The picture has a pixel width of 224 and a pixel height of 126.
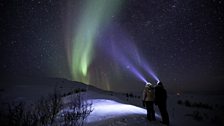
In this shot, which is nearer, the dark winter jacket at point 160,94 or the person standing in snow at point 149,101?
the person standing in snow at point 149,101

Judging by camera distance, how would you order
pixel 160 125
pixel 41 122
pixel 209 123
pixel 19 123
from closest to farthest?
pixel 19 123
pixel 41 122
pixel 160 125
pixel 209 123

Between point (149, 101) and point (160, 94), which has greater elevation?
point (160, 94)

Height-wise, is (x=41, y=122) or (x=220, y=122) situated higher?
(x=41, y=122)

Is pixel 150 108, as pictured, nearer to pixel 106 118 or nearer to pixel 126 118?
pixel 126 118

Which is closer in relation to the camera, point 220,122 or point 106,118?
point 106,118

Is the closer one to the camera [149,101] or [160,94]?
[149,101]

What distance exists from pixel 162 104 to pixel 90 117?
12.2ft

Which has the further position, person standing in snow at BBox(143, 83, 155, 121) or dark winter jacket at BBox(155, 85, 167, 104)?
dark winter jacket at BBox(155, 85, 167, 104)

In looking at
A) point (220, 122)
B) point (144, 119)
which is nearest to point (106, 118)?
point (144, 119)

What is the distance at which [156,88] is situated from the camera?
9680 mm

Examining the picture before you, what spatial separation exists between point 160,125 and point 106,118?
102 inches

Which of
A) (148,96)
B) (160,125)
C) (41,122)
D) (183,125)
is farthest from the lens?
(183,125)

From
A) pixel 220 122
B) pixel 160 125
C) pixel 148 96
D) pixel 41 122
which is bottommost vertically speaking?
pixel 220 122

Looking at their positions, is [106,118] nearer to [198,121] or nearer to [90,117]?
[90,117]
